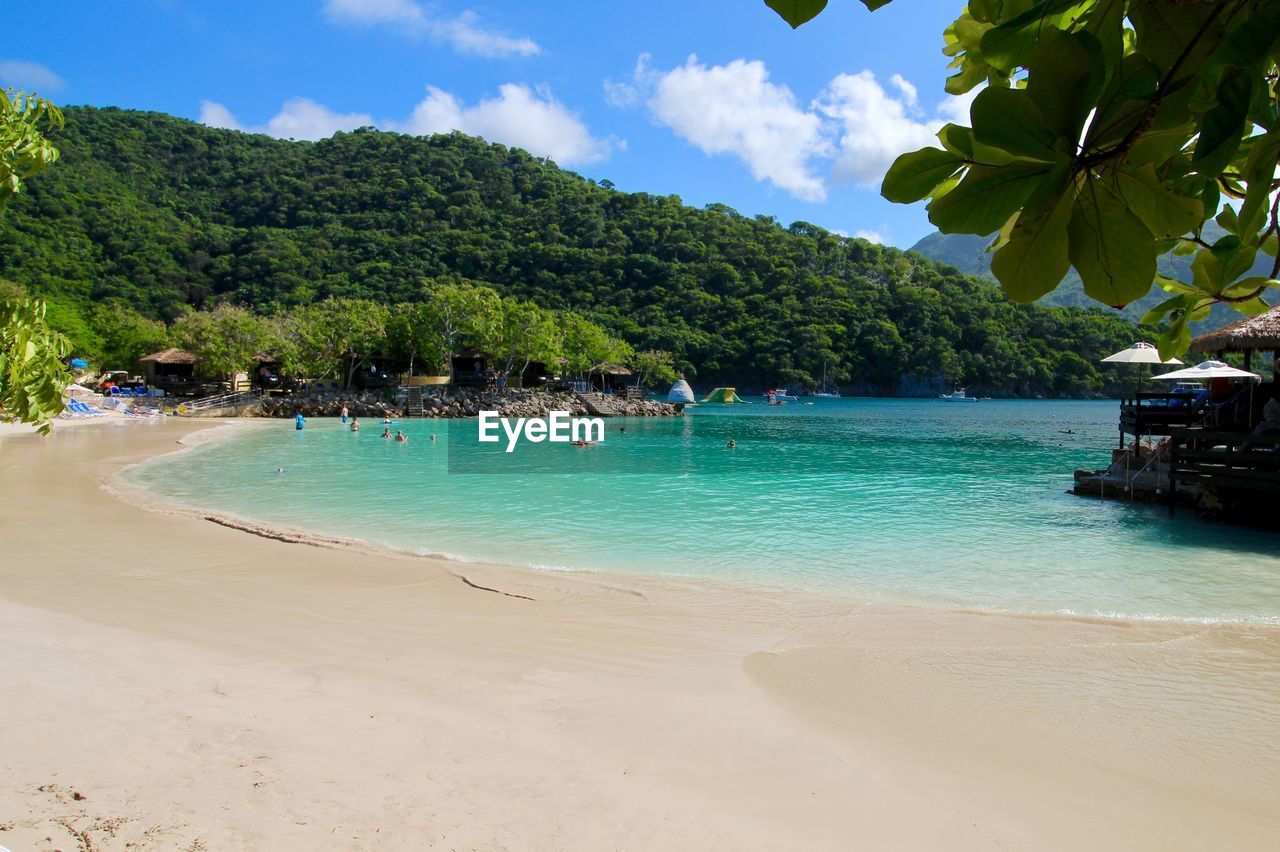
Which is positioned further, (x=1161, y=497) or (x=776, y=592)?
(x=1161, y=497)

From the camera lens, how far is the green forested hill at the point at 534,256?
2672 inches

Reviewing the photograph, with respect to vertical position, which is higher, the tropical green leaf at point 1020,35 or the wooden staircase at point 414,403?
the tropical green leaf at point 1020,35

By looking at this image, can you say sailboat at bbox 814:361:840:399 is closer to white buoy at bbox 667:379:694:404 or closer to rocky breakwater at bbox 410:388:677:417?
white buoy at bbox 667:379:694:404

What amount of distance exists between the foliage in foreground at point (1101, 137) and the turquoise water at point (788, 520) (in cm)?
773

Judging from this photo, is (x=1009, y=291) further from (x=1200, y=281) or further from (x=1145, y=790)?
(x=1145, y=790)

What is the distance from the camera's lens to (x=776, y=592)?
25.9ft

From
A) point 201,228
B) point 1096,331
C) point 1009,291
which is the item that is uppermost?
point 201,228

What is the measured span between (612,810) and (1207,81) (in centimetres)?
329

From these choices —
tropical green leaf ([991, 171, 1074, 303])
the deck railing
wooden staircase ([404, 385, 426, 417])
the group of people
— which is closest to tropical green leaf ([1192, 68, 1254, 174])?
tropical green leaf ([991, 171, 1074, 303])

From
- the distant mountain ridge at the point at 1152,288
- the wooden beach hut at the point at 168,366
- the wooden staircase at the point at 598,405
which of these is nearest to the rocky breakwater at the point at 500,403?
the wooden staircase at the point at 598,405

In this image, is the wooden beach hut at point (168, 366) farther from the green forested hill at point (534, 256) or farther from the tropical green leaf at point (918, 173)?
the tropical green leaf at point (918, 173)

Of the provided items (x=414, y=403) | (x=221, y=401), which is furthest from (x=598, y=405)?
(x=221, y=401)

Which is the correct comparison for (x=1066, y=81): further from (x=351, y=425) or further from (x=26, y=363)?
(x=351, y=425)

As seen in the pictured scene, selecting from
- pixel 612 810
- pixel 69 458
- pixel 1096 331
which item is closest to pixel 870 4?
pixel 612 810
